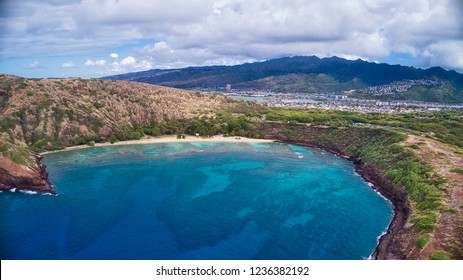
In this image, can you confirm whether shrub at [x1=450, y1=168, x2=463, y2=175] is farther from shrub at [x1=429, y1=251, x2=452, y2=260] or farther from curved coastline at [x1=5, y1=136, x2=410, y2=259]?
shrub at [x1=429, y1=251, x2=452, y2=260]

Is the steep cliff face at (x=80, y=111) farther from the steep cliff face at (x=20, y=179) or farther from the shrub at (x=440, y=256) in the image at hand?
the shrub at (x=440, y=256)

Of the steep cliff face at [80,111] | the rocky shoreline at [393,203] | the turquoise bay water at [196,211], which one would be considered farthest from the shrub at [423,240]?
the steep cliff face at [80,111]

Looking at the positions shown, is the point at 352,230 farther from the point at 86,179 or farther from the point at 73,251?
the point at 86,179

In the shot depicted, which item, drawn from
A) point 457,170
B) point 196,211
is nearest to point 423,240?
point 457,170

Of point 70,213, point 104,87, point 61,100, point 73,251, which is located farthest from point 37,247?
point 104,87

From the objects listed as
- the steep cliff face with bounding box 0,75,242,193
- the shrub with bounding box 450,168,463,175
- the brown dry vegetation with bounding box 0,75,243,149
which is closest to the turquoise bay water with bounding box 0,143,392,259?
the shrub with bounding box 450,168,463,175

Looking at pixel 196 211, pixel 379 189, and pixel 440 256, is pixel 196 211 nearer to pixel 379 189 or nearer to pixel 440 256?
pixel 440 256
